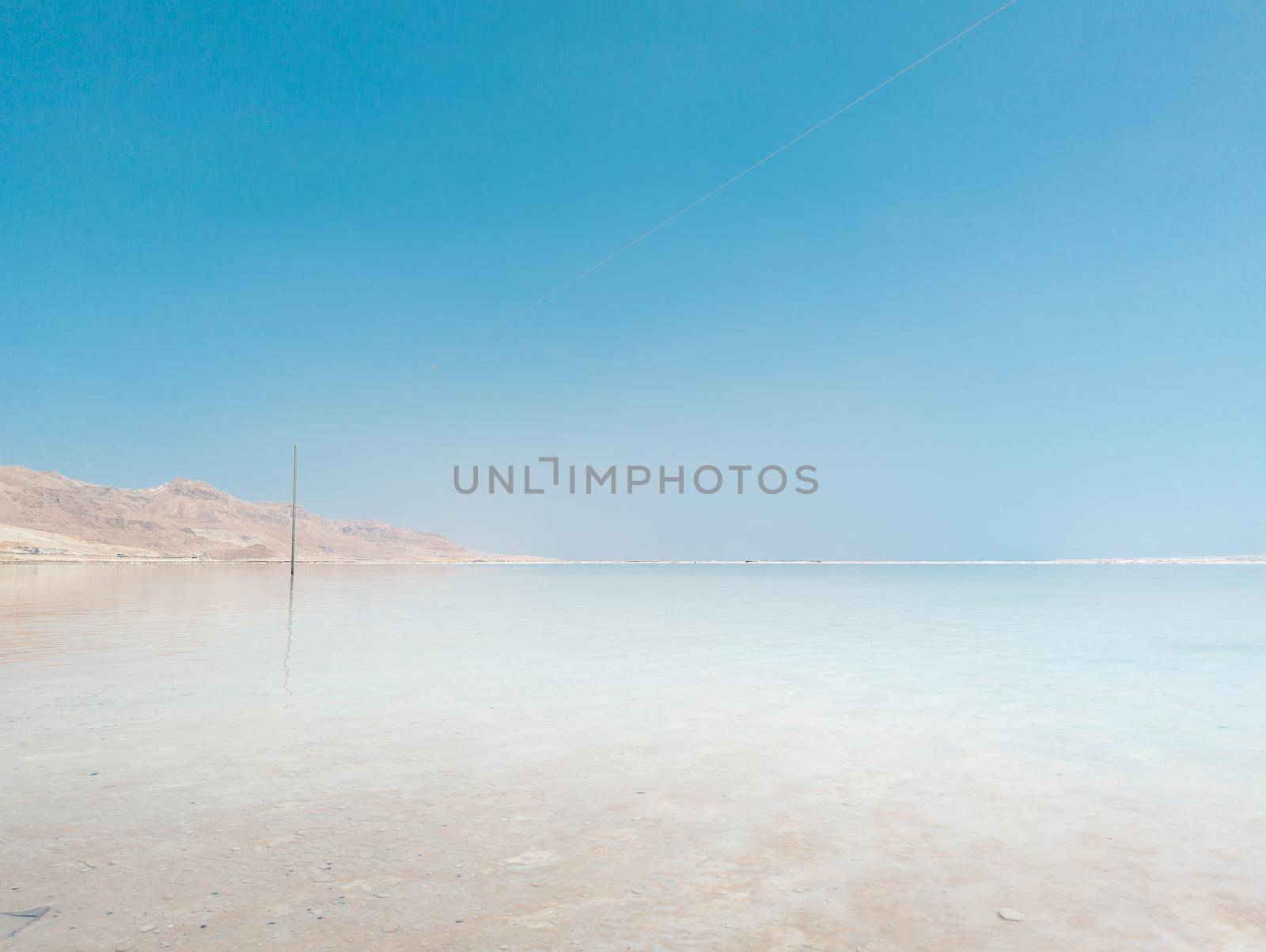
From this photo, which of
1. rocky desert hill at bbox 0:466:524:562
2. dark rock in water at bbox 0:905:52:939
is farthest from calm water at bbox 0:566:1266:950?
rocky desert hill at bbox 0:466:524:562

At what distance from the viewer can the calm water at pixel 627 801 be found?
2.56 meters

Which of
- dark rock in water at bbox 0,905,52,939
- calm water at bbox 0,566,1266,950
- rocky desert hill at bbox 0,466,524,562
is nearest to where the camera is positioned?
dark rock in water at bbox 0,905,52,939

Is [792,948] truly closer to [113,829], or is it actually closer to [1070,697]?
[113,829]

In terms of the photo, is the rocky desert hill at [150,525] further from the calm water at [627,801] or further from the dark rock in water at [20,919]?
the dark rock in water at [20,919]

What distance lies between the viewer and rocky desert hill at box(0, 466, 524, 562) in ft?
297

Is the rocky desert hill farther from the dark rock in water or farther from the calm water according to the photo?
the dark rock in water

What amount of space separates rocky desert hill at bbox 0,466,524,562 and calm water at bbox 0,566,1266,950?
70.7 m

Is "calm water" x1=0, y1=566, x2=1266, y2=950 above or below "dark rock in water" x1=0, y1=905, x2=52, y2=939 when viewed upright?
below

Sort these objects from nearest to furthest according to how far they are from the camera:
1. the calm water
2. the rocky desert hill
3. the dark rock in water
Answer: the dark rock in water < the calm water < the rocky desert hill

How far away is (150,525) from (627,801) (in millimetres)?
141144

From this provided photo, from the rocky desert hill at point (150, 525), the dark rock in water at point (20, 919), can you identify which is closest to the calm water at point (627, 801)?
the dark rock in water at point (20, 919)

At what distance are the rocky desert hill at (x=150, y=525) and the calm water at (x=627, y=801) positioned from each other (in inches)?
2782

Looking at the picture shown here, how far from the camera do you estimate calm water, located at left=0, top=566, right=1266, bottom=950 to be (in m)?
2.56

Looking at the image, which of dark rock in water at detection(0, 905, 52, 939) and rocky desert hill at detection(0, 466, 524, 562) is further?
rocky desert hill at detection(0, 466, 524, 562)
